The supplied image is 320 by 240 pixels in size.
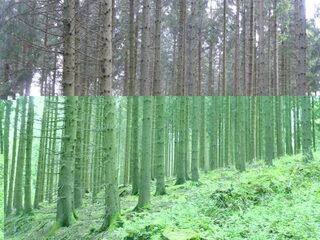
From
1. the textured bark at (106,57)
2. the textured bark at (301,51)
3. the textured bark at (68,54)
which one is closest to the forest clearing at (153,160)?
the textured bark at (106,57)

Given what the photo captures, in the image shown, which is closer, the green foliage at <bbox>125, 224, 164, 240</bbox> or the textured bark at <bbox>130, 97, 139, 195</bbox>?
the green foliage at <bbox>125, 224, 164, 240</bbox>

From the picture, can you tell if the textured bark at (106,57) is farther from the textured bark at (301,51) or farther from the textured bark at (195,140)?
the textured bark at (301,51)

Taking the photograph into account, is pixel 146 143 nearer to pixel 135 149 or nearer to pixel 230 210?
pixel 135 149

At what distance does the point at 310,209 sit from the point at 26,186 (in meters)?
4.29

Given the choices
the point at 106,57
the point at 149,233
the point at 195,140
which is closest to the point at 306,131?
the point at 195,140

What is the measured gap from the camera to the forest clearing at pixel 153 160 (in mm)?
5078

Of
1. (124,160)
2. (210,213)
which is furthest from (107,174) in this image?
(210,213)

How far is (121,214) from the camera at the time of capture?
18.4 ft

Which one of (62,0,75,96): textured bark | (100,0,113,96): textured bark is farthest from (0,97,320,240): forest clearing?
(62,0,75,96): textured bark

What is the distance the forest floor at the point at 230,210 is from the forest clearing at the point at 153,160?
0.05 feet

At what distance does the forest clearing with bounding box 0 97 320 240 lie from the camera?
5078 mm

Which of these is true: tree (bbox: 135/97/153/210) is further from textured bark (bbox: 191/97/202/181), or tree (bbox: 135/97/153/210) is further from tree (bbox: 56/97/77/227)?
tree (bbox: 56/97/77/227)

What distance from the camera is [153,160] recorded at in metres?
6.10

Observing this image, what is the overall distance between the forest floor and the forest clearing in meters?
0.02
